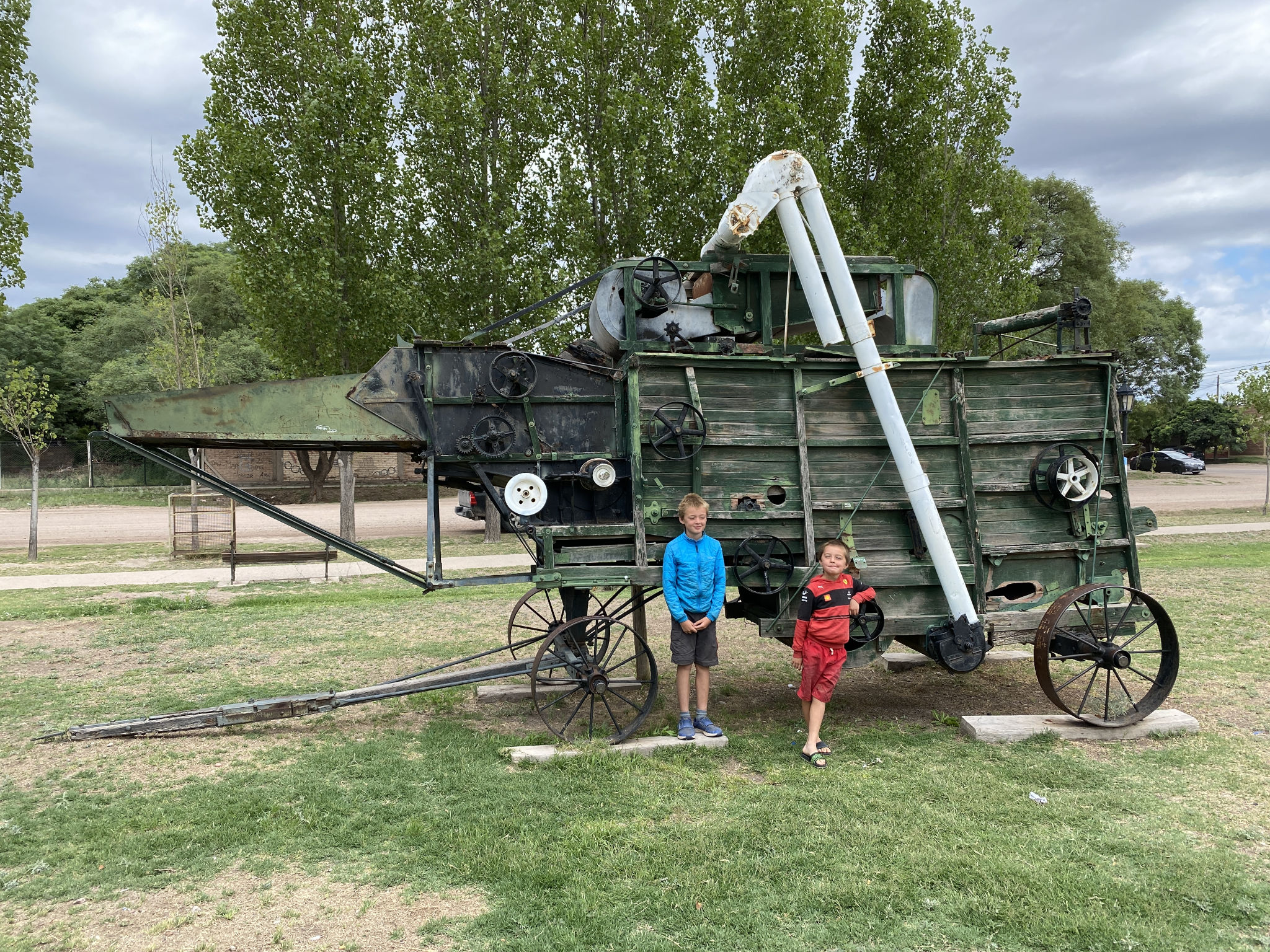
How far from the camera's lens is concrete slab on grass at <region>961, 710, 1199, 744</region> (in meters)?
6.83

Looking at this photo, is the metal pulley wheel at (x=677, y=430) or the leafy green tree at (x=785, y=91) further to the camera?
the leafy green tree at (x=785, y=91)

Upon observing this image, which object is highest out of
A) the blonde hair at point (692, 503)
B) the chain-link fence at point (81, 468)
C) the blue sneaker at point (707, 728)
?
the chain-link fence at point (81, 468)

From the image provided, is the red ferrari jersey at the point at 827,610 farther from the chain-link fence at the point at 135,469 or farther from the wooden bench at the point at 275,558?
the chain-link fence at the point at 135,469

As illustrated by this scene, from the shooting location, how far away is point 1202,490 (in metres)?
36.2

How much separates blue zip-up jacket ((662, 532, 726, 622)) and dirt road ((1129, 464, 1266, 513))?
2243 cm

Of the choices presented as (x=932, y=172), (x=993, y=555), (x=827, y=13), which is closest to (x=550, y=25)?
(x=827, y=13)

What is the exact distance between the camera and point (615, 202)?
1934 centimetres

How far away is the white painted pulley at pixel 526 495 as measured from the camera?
6750mm

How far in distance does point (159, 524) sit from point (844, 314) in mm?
26957

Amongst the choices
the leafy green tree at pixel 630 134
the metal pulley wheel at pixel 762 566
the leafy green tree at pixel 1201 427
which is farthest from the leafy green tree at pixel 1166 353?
the metal pulley wheel at pixel 762 566

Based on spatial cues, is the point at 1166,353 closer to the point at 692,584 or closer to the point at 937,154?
the point at 937,154

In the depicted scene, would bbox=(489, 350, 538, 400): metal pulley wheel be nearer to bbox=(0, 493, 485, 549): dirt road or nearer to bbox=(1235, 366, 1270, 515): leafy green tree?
bbox=(0, 493, 485, 549): dirt road

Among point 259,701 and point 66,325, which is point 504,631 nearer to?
point 259,701

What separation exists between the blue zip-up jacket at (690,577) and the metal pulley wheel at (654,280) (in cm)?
205
